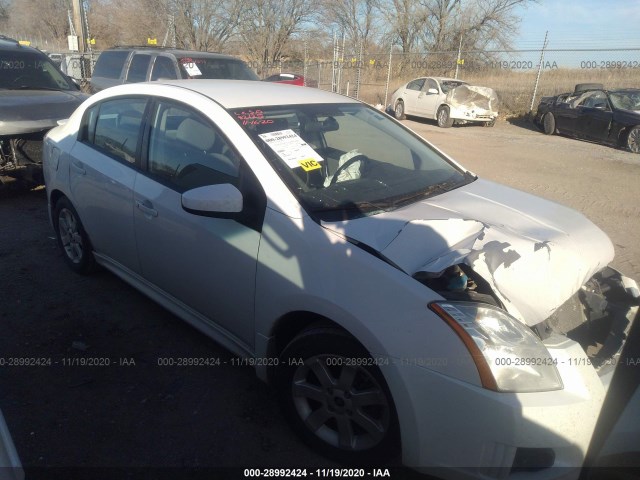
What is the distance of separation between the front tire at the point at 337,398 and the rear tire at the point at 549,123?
14.3 meters

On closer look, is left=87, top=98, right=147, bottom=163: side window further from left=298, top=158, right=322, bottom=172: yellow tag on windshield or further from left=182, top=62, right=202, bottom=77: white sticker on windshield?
left=182, top=62, right=202, bottom=77: white sticker on windshield

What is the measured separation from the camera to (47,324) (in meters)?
3.48

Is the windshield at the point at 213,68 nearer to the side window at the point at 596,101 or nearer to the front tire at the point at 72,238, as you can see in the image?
the front tire at the point at 72,238

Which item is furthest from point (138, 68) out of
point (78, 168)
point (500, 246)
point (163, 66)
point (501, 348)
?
point (501, 348)

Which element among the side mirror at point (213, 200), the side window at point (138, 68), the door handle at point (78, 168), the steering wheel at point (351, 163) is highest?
the side window at point (138, 68)

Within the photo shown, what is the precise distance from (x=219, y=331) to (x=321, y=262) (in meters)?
0.98

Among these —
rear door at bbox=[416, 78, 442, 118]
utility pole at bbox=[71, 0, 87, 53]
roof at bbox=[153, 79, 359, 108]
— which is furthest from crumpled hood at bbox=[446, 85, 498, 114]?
roof at bbox=[153, 79, 359, 108]

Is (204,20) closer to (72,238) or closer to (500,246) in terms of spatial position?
(72,238)

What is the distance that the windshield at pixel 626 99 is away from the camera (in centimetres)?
1147

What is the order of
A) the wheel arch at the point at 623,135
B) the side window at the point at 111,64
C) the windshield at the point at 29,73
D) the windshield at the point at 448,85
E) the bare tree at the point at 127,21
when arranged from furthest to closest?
the bare tree at the point at 127,21
the windshield at the point at 448,85
the wheel arch at the point at 623,135
the side window at the point at 111,64
the windshield at the point at 29,73

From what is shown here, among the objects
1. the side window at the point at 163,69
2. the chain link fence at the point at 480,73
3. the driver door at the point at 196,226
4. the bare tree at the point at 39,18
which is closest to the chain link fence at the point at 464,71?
the chain link fence at the point at 480,73

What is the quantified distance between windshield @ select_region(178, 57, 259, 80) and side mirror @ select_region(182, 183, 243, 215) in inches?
284

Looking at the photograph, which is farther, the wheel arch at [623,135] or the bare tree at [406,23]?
the bare tree at [406,23]

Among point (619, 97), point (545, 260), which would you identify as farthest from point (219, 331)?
point (619, 97)
